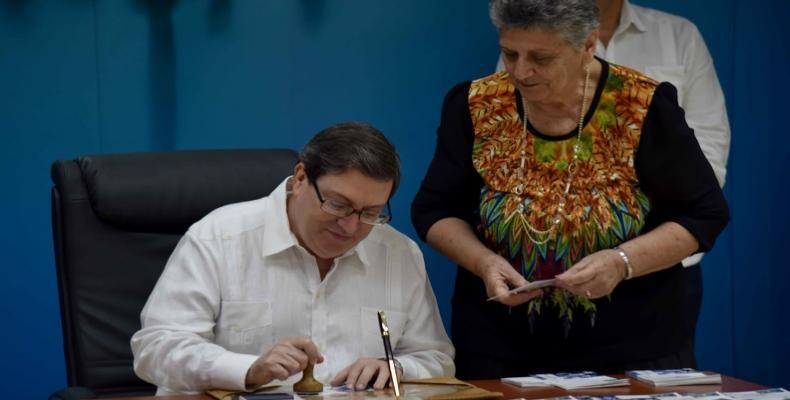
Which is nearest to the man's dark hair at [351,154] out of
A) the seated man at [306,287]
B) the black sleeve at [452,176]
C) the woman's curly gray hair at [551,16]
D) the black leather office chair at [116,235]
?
the seated man at [306,287]

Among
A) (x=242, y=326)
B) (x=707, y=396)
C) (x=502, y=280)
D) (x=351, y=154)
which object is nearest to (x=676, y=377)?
(x=707, y=396)

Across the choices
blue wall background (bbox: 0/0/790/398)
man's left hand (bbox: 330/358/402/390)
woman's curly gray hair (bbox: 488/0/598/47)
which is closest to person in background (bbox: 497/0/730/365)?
blue wall background (bbox: 0/0/790/398)

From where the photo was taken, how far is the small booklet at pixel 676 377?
2283 mm

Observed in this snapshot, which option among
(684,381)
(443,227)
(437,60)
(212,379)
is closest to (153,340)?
(212,379)

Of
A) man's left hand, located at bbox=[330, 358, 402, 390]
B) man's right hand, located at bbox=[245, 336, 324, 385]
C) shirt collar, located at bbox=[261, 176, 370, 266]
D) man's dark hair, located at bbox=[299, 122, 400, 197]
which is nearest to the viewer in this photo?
man's right hand, located at bbox=[245, 336, 324, 385]

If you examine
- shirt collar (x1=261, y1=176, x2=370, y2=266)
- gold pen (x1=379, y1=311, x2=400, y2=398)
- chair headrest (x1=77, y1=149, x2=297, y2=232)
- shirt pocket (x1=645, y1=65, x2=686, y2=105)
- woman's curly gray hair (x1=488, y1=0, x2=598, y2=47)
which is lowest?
gold pen (x1=379, y1=311, x2=400, y2=398)

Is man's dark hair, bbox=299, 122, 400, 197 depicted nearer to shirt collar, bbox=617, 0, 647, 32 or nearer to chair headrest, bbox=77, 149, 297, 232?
chair headrest, bbox=77, 149, 297, 232

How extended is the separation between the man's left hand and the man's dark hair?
0.38 meters

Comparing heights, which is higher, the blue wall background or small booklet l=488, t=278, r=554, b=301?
the blue wall background

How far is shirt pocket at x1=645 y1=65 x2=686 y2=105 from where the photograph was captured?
3.46 metres

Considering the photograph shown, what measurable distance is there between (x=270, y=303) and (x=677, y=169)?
0.92 m

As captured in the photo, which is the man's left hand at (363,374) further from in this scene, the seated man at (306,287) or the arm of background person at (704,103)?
the arm of background person at (704,103)

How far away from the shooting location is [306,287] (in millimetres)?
2500

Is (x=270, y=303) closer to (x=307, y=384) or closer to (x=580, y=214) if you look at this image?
(x=307, y=384)
